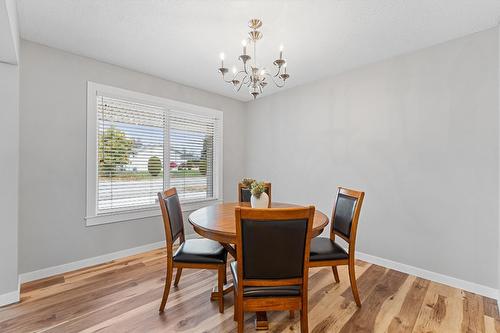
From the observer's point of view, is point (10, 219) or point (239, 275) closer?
point (239, 275)

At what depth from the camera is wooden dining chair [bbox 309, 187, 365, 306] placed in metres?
2.00

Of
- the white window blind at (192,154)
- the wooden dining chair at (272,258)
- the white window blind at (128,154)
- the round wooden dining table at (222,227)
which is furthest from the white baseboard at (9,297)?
the wooden dining chair at (272,258)

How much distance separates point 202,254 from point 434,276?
7.87ft

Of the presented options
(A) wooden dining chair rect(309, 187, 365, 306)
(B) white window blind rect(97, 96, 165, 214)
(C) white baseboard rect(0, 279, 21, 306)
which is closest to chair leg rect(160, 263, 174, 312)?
(A) wooden dining chair rect(309, 187, 365, 306)

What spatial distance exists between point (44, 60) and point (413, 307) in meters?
4.17

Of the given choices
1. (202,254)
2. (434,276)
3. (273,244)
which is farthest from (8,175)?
(434,276)

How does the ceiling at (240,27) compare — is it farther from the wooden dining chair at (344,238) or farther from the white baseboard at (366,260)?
the white baseboard at (366,260)

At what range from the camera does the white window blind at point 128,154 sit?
2904mm

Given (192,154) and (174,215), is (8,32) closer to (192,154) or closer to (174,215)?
(174,215)

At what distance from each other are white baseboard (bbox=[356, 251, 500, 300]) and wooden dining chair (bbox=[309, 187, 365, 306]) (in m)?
0.98

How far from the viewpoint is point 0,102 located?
→ 6.52 feet

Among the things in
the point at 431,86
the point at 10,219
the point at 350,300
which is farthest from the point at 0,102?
the point at 431,86

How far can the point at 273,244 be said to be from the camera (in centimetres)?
139

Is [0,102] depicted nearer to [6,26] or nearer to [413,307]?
[6,26]
